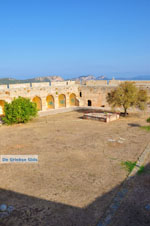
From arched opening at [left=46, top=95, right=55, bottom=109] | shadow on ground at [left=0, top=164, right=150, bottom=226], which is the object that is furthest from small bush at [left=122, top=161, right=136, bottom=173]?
arched opening at [left=46, top=95, right=55, bottom=109]

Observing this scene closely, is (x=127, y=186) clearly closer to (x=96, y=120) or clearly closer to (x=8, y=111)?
(x=96, y=120)

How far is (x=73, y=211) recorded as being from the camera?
5.27m

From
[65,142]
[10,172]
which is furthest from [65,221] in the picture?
[65,142]

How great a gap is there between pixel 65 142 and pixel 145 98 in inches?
358

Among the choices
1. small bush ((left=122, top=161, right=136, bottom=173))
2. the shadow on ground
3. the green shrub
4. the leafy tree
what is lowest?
the shadow on ground

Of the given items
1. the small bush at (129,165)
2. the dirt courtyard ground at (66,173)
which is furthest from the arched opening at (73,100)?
the small bush at (129,165)

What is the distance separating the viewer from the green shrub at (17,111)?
1547cm

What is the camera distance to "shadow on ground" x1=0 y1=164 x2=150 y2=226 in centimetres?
486

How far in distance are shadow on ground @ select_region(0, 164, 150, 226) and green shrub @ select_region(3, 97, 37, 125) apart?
9.97 m

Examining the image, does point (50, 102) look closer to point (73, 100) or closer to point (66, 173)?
point (73, 100)

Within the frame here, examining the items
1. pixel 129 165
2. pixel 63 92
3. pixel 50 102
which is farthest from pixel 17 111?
pixel 129 165

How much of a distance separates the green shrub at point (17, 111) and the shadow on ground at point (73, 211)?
9.97 meters

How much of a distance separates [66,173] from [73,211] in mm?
2169

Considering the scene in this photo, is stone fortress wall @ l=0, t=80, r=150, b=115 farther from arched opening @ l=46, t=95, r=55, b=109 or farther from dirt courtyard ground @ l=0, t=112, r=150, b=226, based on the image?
dirt courtyard ground @ l=0, t=112, r=150, b=226
